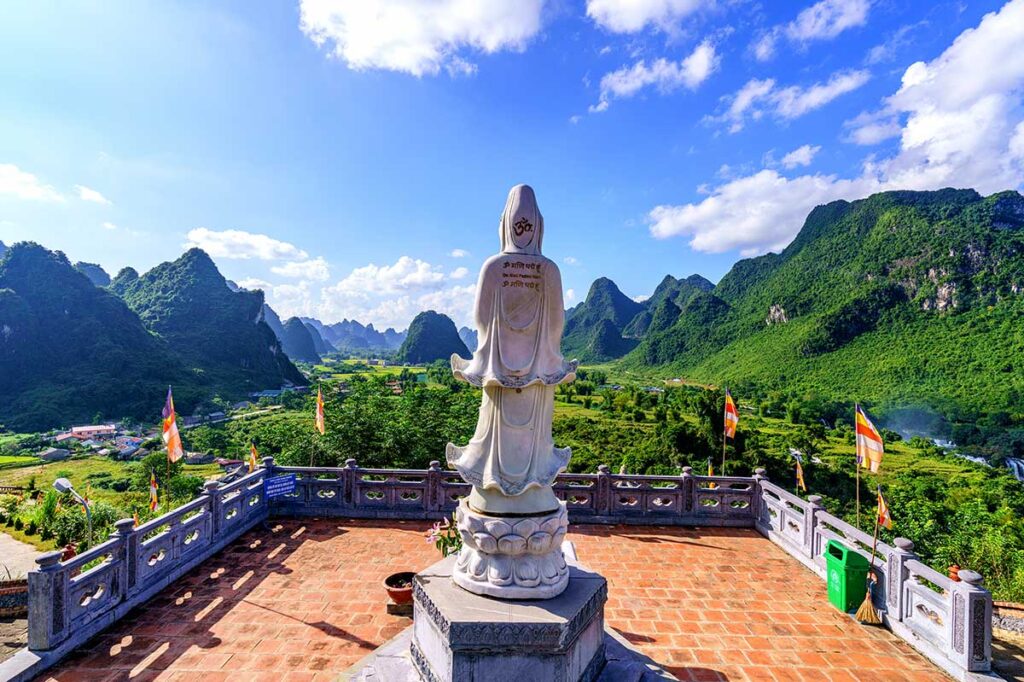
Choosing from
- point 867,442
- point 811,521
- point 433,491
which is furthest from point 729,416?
point 433,491

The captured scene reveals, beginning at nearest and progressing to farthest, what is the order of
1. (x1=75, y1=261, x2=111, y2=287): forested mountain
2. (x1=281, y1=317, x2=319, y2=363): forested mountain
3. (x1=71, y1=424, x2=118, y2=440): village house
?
(x1=71, y1=424, x2=118, y2=440): village house
(x1=75, y1=261, x2=111, y2=287): forested mountain
(x1=281, y1=317, x2=319, y2=363): forested mountain

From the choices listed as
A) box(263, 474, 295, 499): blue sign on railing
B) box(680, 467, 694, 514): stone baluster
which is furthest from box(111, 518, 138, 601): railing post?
box(680, 467, 694, 514): stone baluster

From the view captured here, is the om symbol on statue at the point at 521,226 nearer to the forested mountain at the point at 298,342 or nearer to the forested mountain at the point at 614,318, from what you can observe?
the forested mountain at the point at 614,318

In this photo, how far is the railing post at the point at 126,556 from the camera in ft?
22.3

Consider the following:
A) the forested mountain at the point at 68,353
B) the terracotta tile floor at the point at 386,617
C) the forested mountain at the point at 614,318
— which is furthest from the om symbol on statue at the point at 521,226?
the forested mountain at the point at 614,318

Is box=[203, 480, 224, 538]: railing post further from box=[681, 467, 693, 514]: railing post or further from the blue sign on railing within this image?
box=[681, 467, 693, 514]: railing post

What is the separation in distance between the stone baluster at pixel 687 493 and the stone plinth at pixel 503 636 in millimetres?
6635

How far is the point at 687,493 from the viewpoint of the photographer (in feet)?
35.9

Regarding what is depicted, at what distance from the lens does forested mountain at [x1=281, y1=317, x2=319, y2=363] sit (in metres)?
177

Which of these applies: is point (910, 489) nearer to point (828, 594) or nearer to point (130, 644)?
point (828, 594)

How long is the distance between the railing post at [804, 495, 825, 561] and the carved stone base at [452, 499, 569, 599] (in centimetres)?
612

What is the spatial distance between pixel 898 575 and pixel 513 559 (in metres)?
5.56

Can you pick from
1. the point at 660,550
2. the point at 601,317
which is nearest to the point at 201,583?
the point at 660,550

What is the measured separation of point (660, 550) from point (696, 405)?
41.4 meters
